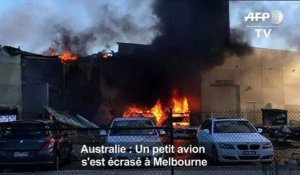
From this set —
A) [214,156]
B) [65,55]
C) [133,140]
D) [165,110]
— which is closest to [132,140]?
[133,140]

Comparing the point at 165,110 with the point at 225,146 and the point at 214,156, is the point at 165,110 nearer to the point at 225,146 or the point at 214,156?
the point at 214,156

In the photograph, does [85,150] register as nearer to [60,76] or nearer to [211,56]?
[60,76]

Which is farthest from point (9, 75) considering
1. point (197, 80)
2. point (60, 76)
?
point (197, 80)

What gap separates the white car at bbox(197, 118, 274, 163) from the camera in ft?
41.1

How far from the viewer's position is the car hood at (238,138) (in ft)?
42.0

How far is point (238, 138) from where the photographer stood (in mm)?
13000

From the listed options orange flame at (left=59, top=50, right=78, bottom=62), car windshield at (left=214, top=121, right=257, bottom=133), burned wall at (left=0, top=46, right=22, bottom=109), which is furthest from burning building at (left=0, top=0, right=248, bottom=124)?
car windshield at (left=214, top=121, right=257, bottom=133)

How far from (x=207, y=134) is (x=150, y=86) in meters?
23.2

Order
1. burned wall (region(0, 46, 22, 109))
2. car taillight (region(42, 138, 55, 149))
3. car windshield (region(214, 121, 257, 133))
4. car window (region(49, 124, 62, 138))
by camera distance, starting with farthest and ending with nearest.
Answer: burned wall (region(0, 46, 22, 109))
car windshield (region(214, 121, 257, 133))
car taillight (region(42, 138, 55, 149))
car window (region(49, 124, 62, 138))

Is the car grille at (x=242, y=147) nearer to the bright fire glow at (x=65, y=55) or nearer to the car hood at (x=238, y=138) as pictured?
the car hood at (x=238, y=138)

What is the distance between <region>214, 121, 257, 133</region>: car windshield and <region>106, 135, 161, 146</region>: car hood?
Result: 8.82 ft

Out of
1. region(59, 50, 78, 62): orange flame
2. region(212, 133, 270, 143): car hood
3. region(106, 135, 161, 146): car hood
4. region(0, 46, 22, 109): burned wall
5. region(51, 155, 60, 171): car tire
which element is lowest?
region(51, 155, 60, 171): car tire

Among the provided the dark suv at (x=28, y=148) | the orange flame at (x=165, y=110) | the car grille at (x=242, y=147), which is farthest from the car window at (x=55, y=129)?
the orange flame at (x=165, y=110)

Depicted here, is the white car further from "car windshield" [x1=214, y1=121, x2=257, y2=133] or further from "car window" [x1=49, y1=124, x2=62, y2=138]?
"car window" [x1=49, y1=124, x2=62, y2=138]
